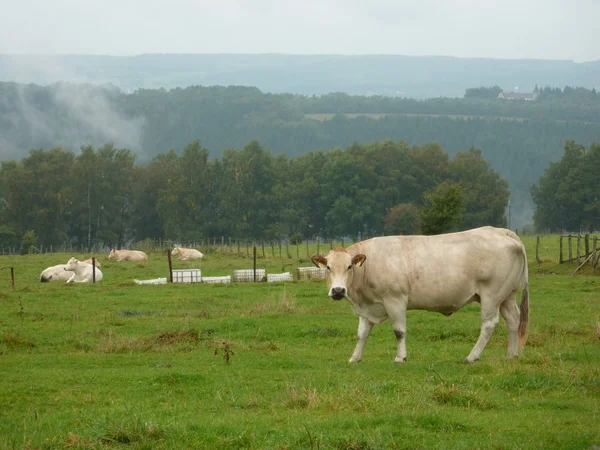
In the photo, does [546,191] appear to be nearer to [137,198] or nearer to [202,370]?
[137,198]

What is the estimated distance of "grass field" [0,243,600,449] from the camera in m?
10.3

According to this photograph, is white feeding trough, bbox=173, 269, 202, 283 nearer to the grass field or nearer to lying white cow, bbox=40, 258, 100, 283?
lying white cow, bbox=40, 258, 100, 283

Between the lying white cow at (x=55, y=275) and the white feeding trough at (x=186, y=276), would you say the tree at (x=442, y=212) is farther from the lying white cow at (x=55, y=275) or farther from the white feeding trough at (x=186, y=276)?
the lying white cow at (x=55, y=275)

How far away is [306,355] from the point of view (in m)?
18.2

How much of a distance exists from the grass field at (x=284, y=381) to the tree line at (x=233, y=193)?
90.0m

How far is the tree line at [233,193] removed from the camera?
115m

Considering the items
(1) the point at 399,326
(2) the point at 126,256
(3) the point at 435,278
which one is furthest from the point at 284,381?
(2) the point at 126,256

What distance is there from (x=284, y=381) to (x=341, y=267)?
2913 mm

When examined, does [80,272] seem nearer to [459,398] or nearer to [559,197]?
[459,398]

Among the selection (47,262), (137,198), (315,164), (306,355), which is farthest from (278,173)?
(306,355)

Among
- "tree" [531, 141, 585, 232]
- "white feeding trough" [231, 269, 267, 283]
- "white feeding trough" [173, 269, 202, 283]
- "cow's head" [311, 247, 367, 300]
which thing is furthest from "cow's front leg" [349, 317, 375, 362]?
"tree" [531, 141, 585, 232]

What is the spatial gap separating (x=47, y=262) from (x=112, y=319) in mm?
35052

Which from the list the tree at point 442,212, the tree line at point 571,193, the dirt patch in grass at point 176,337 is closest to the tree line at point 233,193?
the tree line at point 571,193

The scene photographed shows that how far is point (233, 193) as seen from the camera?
409 feet
